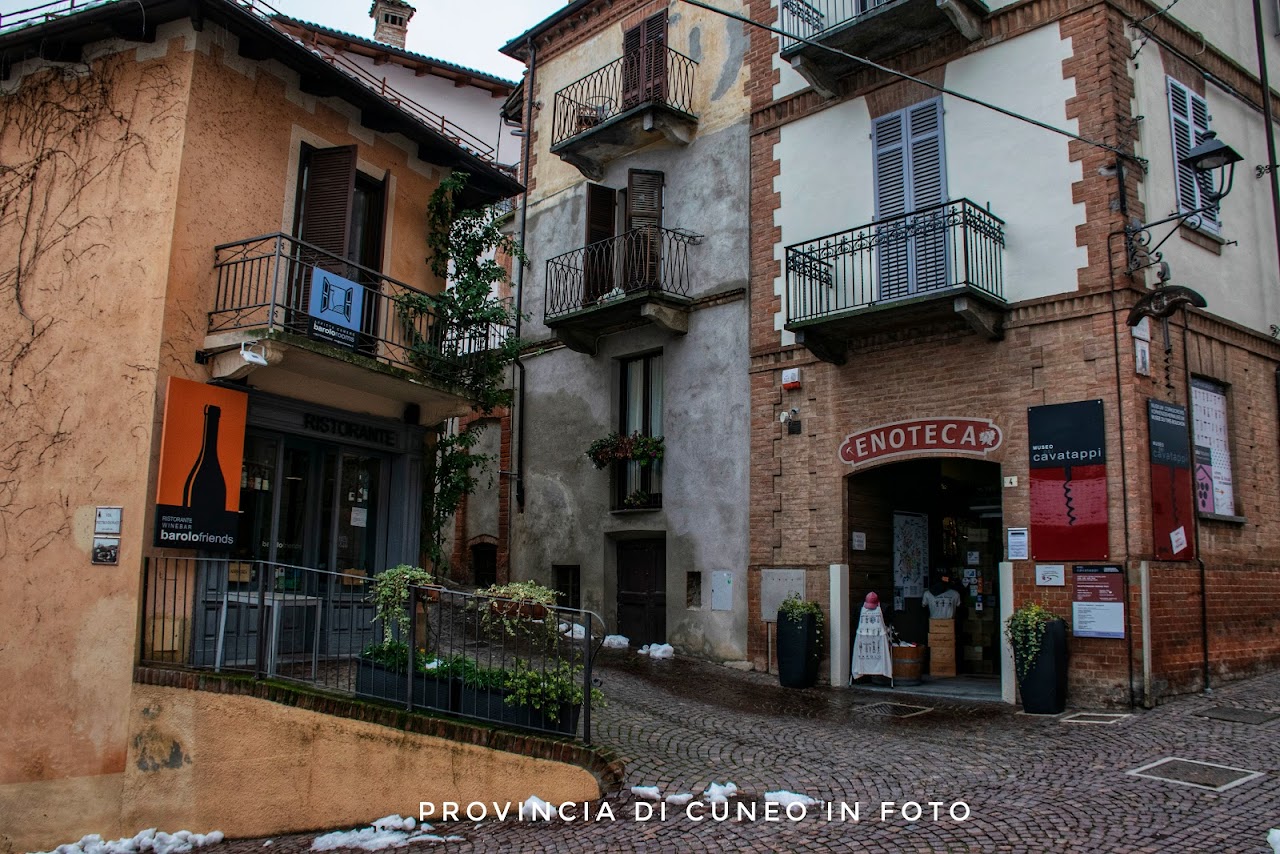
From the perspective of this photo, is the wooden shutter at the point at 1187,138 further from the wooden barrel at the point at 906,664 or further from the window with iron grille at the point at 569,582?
the window with iron grille at the point at 569,582

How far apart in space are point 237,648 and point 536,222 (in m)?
11.6

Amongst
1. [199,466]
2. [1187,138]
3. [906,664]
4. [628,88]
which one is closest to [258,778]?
[199,466]

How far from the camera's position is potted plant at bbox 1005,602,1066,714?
10.5 m

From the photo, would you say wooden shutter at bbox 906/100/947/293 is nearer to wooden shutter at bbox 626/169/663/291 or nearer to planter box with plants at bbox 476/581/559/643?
wooden shutter at bbox 626/169/663/291

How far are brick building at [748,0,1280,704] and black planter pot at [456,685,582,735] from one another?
591cm

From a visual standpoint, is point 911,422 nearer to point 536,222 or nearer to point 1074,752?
point 1074,752

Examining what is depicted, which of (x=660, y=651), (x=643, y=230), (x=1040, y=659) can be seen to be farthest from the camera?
(x=643, y=230)

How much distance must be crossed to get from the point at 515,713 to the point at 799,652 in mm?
5831

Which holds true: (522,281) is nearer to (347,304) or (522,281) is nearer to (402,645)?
(347,304)

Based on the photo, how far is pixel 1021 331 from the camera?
11.8 metres

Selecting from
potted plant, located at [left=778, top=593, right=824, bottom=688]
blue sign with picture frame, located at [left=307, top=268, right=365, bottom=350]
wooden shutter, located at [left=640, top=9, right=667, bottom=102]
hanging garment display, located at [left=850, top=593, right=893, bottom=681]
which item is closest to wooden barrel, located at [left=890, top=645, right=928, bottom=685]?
hanging garment display, located at [left=850, top=593, right=893, bottom=681]

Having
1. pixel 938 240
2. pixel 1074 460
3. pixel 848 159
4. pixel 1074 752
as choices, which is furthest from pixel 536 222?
pixel 1074 752

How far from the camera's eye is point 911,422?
41.2 ft

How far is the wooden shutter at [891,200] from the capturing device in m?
12.8
